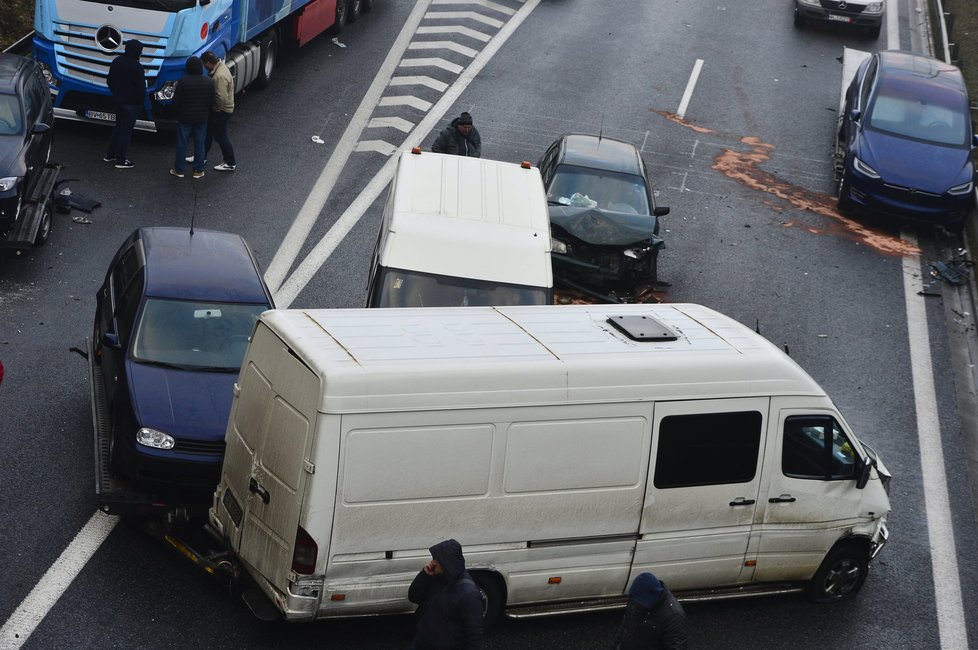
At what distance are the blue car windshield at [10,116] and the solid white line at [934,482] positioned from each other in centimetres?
1069

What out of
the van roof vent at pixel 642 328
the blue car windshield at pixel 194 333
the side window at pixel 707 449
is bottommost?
the blue car windshield at pixel 194 333

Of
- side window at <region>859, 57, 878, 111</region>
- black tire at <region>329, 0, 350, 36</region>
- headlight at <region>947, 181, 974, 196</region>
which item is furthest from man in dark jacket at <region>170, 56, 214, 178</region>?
headlight at <region>947, 181, 974, 196</region>

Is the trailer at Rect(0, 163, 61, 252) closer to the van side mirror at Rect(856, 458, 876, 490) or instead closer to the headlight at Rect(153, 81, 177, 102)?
the headlight at Rect(153, 81, 177, 102)

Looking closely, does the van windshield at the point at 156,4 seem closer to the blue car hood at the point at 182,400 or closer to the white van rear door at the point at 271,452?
the blue car hood at the point at 182,400

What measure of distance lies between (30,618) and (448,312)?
3.54m

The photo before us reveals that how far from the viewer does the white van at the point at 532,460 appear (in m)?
7.88

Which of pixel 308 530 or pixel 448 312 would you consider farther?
pixel 448 312

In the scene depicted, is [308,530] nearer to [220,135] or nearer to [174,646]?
[174,646]

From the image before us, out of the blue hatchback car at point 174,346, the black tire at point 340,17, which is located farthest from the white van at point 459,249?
the black tire at point 340,17

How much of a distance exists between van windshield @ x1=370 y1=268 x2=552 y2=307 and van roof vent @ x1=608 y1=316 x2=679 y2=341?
84.4 inches

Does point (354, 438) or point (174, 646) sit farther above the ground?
point (354, 438)

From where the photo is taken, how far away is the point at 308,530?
7777 millimetres

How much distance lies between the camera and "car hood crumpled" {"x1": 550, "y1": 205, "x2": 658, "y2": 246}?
48.2ft

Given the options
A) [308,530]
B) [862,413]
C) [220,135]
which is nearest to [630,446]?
[308,530]
